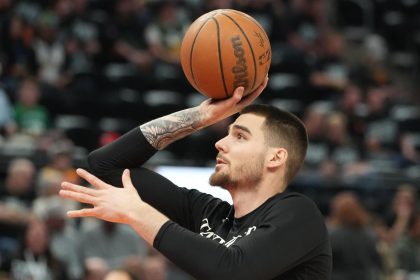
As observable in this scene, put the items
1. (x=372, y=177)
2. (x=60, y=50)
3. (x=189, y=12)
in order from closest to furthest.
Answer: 1. (x=372, y=177)
2. (x=60, y=50)
3. (x=189, y=12)

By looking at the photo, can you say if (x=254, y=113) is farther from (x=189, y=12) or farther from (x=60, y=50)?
(x=189, y=12)

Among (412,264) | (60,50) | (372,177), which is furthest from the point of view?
(60,50)

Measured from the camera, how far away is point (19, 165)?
943cm

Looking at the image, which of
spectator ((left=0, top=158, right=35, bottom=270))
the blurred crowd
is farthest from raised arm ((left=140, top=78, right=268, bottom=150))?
spectator ((left=0, top=158, right=35, bottom=270))

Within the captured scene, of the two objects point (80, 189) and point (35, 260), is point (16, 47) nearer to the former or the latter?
point (35, 260)

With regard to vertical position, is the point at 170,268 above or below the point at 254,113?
below

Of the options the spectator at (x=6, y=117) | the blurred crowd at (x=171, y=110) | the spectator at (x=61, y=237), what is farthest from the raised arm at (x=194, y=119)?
the spectator at (x=6, y=117)

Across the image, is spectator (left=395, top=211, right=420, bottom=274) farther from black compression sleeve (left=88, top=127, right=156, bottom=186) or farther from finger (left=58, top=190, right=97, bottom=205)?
finger (left=58, top=190, right=97, bottom=205)

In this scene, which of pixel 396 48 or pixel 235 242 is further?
pixel 396 48

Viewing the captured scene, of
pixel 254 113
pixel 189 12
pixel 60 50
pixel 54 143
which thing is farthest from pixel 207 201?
pixel 189 12

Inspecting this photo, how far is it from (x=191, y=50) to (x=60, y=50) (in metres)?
9.02

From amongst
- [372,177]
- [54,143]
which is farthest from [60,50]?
[372,177]

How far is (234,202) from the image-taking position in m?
3.88

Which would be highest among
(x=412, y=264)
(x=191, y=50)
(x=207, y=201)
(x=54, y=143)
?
(x=191, y=50)
